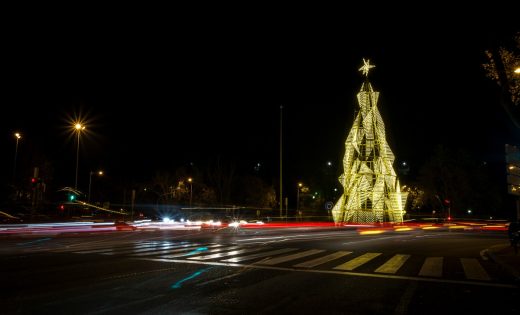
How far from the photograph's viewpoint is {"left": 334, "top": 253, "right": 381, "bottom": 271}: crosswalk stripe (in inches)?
497

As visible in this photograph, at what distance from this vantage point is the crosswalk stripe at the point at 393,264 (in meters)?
12.1

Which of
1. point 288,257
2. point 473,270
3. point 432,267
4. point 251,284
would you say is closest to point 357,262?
point 432,267

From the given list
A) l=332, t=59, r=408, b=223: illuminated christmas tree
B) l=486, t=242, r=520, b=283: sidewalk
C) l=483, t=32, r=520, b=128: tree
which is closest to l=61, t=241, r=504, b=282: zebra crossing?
l=486, t=242, r=520, b=283: sidewalk

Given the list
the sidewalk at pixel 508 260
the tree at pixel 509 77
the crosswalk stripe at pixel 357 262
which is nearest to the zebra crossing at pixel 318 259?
the crosswalk stripe at pixel 357 262

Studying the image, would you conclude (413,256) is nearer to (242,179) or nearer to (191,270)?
(191,270)

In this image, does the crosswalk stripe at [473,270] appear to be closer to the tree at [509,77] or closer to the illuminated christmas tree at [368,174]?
the tree at [509,77]

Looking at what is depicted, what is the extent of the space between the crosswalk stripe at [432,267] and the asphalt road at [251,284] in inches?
1.1

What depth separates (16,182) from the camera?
47281mm

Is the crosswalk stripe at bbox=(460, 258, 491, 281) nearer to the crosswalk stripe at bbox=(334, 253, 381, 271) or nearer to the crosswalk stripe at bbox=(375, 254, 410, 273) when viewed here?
the crosswalk stripe at bbox=(375, 254, 410, 273)

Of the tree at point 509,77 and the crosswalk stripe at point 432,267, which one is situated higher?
the tree at point 509,77

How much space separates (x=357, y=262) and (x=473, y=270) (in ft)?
10.6

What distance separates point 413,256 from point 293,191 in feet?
223

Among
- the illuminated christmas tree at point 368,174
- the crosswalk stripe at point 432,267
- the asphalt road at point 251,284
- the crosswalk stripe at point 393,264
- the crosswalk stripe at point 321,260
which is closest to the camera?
the asphalt road at point 251,284

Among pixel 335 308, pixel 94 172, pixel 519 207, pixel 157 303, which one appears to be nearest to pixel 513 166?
pixel 519 207
